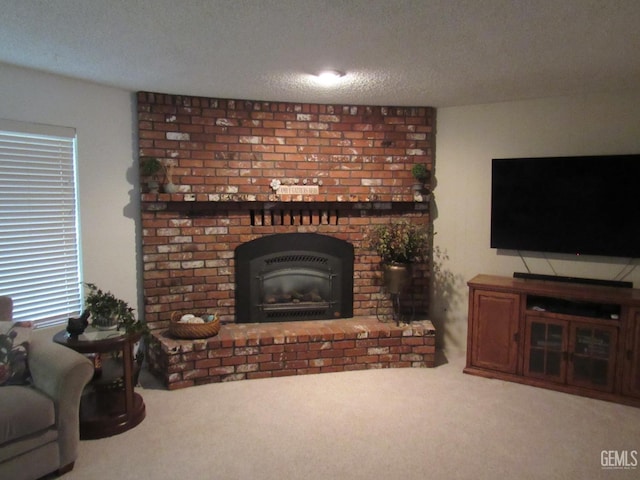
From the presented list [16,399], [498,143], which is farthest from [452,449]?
[498,143]

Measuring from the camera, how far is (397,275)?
3.69 meters

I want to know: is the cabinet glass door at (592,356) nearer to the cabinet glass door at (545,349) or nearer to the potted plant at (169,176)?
the cabinet glass door at (545,349)

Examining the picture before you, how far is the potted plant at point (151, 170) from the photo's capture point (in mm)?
3453

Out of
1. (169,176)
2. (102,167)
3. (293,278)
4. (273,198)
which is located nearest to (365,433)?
(293,278)

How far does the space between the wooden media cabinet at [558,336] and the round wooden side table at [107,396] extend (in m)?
2.49

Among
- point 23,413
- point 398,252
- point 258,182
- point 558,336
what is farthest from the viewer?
point 258,182

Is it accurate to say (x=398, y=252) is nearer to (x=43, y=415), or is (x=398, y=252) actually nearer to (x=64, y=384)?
(x=64, y=384)

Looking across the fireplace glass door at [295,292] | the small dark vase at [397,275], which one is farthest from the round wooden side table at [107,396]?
the small dark vase at [397,275]

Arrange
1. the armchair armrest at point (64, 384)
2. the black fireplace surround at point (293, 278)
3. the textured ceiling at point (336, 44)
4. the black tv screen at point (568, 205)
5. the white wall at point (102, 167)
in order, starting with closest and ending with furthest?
1. the textured ceiling at point (336, 44)
2. the armchair armrest at point (64, 384)
3. the white wall at point (102, 167)
4. the black tv screen at point (568, 205)
5. the black fireplace surround at point (293, 278)

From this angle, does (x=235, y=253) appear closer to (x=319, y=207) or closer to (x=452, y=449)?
(x=319, y=207)

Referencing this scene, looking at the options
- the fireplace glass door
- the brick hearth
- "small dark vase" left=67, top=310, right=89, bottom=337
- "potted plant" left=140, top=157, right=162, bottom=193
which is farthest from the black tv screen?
"small dark vase" left=67, top=310, right=89, bottom=337

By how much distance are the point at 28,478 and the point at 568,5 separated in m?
3.30

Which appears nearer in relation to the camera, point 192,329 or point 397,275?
point 192,329

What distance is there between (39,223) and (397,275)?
106 inches
